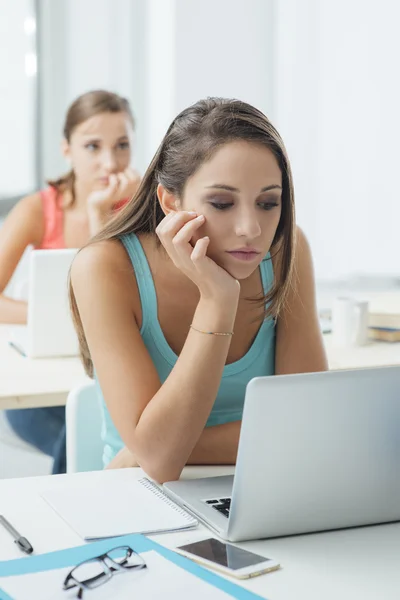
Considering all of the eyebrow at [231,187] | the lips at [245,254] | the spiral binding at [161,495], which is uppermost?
the eyebrow at [231,187]

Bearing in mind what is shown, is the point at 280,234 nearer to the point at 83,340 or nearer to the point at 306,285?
the point at 306,285

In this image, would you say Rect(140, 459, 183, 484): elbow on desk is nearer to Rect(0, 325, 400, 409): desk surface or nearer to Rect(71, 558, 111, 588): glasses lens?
Rect(71, 558, 111, 588): glasses lens

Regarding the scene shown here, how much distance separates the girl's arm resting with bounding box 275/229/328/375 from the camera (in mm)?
1747

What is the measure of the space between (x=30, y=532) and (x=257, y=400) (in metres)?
0.36

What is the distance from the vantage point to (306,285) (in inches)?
71.0

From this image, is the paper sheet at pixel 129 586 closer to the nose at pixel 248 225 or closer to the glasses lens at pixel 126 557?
the glasses lens at pixel 126 557

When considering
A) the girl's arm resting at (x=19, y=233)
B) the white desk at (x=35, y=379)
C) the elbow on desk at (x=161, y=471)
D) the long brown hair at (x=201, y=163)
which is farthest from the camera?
the girl's arm resting at (x=19, y=233)

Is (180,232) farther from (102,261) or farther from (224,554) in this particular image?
(224,554)

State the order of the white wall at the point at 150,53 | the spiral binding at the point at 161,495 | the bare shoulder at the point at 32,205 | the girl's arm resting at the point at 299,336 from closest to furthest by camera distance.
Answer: the spiral binding at the point at 161,495 → the girl's arm resting at the point at 299,336 → the bare shoulder at the point at 32,205 → the white wall at the point at 150,53

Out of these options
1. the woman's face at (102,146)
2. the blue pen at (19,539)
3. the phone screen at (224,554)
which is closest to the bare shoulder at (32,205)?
the woman's face at (102,146)

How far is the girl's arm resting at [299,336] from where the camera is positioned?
1.75 metres

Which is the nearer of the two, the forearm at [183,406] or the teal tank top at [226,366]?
the forearm at [183,406]

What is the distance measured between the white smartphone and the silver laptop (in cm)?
3

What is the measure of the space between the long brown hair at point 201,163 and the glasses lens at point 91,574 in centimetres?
69
